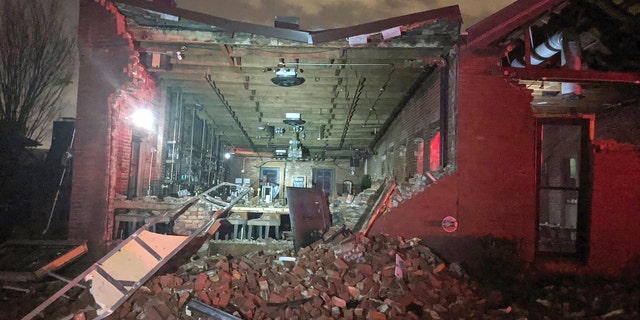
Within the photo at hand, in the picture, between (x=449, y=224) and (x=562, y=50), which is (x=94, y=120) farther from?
(x=562, y=50)

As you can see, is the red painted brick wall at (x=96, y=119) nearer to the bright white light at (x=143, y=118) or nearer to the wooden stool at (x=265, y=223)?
the bright white light at (x=143, y=118)

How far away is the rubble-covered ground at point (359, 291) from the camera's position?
4.88 metres

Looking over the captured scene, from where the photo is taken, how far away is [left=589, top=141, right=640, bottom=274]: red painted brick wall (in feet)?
21.5

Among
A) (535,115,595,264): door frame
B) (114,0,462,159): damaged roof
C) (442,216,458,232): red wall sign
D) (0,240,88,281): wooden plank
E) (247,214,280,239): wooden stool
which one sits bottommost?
(0,240,88,281): wooden plank

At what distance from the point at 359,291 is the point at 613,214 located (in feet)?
16.6

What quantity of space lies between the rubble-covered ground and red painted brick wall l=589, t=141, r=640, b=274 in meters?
0.44

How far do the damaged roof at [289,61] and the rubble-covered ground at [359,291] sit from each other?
13.0ft

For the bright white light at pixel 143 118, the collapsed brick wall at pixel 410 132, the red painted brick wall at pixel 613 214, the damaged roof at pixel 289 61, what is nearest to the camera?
the red painted brick wall at pixel 613 214

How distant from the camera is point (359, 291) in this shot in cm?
526

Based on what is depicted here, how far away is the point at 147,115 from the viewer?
9672 mm

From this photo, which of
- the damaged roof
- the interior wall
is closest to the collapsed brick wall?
the damaged roof

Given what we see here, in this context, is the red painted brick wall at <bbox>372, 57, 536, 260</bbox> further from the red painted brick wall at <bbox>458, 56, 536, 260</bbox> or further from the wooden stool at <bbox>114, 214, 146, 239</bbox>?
the wooden stool at <bbox>114, 214, 146, 239</bbox>

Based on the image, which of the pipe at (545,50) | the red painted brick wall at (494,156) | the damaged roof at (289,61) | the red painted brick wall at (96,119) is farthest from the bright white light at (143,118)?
the pipe at (545,50)

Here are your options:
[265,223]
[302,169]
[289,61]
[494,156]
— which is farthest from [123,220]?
[302,169]
